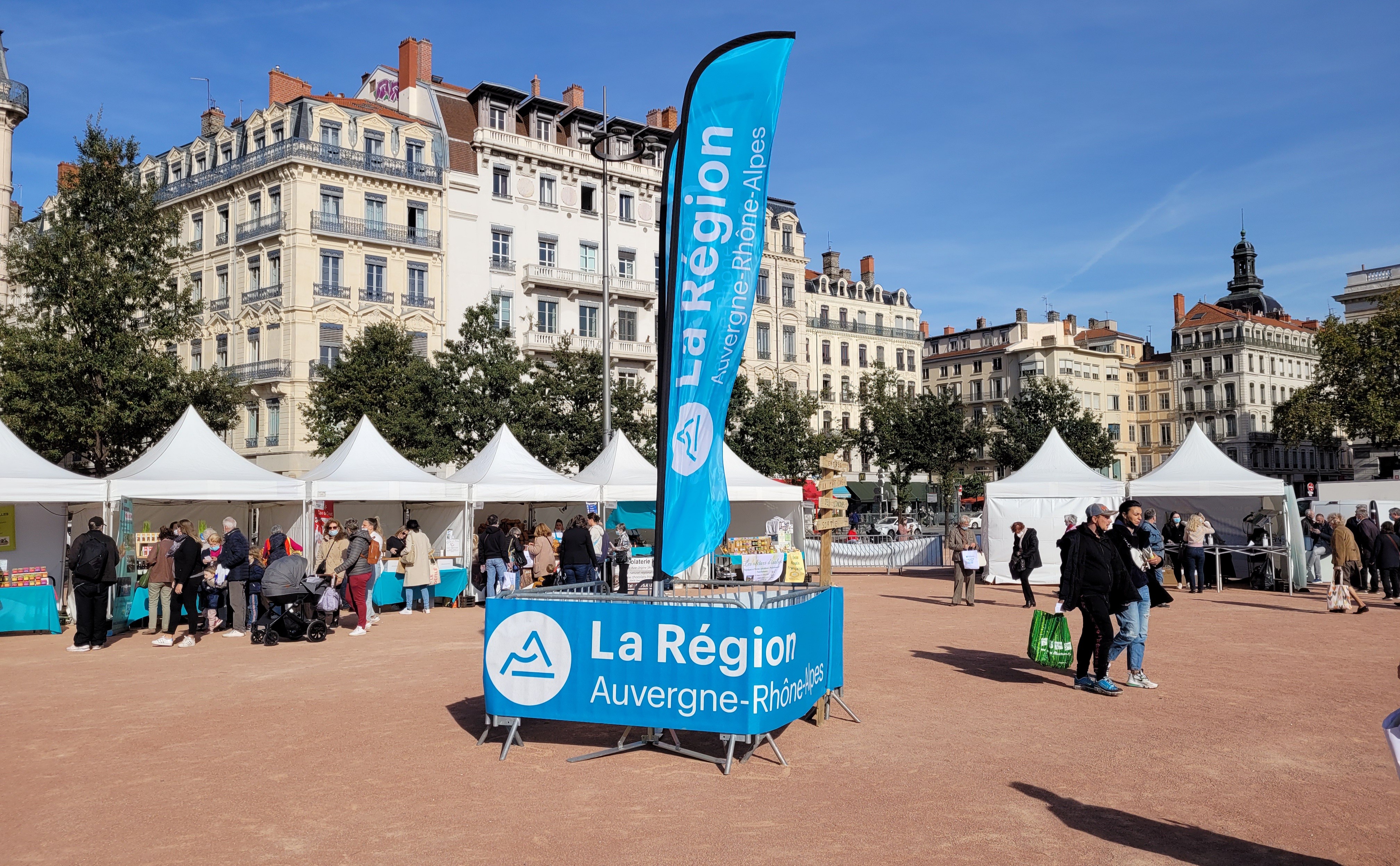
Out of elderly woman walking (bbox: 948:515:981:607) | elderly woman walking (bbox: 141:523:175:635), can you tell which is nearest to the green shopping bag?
elderly woman walking (bbox: 948:515:981:607)

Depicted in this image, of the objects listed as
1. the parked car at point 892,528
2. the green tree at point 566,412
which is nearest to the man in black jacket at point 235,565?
the green tree at point 566,412

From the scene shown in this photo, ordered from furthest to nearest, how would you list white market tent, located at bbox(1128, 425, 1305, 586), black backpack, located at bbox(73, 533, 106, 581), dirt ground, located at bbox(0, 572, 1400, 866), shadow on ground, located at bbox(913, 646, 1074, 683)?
1. white market tent, located at bbox(1128, 425, 1305, 586)
2. black backpack, located at bbox(73, 533, 106, 581)
3. shadow on ground, located at bbox(913, 646, 1074, 683)
4. dirt ground, located at bbox(0, 572, 1400, 866)

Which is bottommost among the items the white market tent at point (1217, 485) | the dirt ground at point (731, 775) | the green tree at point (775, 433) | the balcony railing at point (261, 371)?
the dirt ground at point (731, 775)

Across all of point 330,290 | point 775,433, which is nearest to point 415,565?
point 330,290

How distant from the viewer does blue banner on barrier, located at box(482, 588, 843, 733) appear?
711 cm

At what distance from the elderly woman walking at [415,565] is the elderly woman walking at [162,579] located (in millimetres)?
4146

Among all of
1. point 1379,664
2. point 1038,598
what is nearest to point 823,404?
point 1038,598

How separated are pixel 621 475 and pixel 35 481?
11.2 m

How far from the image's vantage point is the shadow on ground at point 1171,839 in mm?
5348

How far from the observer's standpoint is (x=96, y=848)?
18.5ft

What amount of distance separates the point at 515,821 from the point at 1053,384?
2171 inches

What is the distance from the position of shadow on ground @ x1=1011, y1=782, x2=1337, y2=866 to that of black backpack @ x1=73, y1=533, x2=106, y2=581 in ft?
39.5

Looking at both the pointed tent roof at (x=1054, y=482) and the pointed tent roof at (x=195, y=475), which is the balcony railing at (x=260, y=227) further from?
the pointed tent roof at (x=1054, y=482)

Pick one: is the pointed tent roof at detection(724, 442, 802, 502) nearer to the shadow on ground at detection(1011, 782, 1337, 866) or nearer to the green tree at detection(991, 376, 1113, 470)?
the shadow on ground at detection(1011, 782, 1337, 866)
